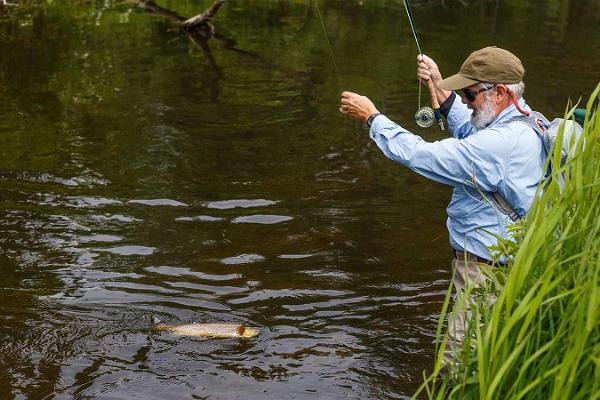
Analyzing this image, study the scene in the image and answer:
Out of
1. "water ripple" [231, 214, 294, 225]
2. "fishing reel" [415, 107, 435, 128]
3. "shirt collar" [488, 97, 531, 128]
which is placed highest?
"shirt collar" [488, 97, 531, 128]

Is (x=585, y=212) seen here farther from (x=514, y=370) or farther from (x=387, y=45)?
(x=387, y=45)

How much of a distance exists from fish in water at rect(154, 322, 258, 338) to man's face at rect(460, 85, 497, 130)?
2236 millimetres

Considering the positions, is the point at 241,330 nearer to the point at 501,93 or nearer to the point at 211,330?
the point at 211,330

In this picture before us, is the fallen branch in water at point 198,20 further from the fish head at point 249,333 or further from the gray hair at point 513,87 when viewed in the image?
the gray hair at point 513,87

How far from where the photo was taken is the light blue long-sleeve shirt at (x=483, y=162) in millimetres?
4270

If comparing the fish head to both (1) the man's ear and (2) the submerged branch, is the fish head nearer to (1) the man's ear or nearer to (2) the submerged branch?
(1) the man's ear

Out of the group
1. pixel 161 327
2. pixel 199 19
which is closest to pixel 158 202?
pixel 161 327

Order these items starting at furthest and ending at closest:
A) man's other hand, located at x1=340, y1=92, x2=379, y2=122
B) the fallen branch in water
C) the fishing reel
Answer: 1. the fallen branch in water
2. the fishing reel
3. man's other hand, located at x1=340, y1=92, x2=379, y2=122

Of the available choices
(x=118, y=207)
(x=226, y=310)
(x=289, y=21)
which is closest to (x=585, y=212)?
(x=226, y=310)

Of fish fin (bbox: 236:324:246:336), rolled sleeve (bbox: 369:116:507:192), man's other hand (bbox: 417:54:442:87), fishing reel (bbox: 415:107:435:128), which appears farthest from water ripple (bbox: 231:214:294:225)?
rolled sleeve (bbox: 369:116:507:192)

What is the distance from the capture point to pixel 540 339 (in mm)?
3195

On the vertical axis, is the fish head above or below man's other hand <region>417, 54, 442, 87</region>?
below

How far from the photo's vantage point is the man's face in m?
4.41

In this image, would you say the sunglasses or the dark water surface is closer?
the sunglasses
